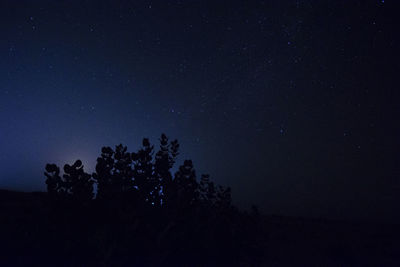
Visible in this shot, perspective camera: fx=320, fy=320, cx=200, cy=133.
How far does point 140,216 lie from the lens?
593 cm

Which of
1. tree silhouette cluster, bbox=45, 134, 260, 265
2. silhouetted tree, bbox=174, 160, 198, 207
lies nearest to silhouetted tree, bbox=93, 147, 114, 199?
tree silhouette cluster, bbox=45, 134, 260, 265

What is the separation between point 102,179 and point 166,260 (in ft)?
6.62

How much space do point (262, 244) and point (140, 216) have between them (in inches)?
174

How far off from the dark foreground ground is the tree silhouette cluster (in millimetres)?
126

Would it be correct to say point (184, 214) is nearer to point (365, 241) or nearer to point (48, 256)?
point (48, 256)

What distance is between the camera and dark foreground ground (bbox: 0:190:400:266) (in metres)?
5.80

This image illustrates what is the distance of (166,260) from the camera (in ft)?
20.4

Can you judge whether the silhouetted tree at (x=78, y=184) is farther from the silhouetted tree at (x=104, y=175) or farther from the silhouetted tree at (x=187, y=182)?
the silhouetted tree at (x=187, y=182)

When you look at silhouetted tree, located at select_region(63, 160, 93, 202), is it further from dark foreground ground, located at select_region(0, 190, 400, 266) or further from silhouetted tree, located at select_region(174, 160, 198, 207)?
silhouetted tree, located at select_region(174, 160, 198, 207)

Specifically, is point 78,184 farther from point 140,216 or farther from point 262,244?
point 262,244

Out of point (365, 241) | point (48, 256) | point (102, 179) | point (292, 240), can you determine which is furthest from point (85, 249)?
point (365, 241)

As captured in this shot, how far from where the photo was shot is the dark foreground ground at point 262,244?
5805mm

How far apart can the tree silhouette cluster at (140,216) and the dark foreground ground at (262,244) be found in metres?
0.13

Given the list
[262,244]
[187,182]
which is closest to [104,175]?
[187,182]
